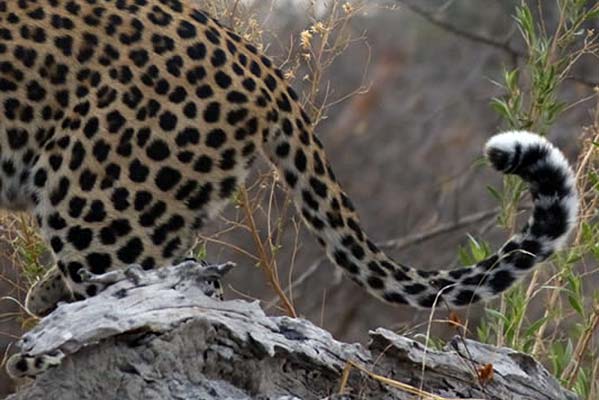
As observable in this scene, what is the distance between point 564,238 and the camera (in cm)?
511

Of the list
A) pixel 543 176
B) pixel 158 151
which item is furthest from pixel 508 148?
pixel 158 151

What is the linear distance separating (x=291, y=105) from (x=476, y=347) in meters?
1.11

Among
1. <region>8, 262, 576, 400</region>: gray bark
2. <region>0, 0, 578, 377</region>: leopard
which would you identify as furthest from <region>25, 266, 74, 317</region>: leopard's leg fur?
<region>8, 262, 576, 400</region>: gray bark

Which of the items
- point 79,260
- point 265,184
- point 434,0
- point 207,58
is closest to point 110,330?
point 79,260

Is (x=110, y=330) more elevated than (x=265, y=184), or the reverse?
(x=265, y=184)

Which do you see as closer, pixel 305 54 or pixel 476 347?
pixel 476 347

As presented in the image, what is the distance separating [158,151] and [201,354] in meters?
1.08

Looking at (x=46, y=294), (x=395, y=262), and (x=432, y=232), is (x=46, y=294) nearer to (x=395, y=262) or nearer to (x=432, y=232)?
(x=395, y=262)

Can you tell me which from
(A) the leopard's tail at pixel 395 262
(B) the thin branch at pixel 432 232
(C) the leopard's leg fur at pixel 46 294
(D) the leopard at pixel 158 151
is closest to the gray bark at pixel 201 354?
(A) the leopard's tail at pixel 395 262

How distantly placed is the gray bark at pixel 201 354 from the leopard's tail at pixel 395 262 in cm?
54

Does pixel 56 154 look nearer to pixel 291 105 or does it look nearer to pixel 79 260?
pixel 79 260

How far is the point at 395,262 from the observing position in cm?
536

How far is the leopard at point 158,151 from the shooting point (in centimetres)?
519

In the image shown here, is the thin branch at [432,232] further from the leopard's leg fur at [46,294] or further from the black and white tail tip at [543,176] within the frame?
the black and white tail tip at [543,176]
